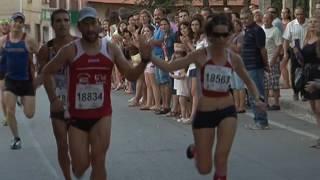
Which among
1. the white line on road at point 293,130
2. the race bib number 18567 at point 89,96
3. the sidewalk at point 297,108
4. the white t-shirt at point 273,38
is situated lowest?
the white line on road at point 293,130

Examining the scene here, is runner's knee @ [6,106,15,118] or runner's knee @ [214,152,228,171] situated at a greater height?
runner's knee @ [6,106,15,118]

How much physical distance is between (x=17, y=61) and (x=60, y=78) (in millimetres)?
3693

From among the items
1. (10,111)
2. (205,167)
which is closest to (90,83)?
(205,167)

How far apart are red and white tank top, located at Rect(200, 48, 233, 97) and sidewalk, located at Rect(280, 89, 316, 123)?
7.19 meters

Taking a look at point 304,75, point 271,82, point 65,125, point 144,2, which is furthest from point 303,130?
point 144,2

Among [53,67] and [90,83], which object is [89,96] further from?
[53,67]

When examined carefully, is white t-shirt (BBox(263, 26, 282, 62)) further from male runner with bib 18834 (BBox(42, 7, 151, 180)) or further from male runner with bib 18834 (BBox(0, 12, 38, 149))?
male runner with bib 18834 (BBox(42, 7, 151, 180))

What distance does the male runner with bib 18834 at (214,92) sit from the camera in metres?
7.69

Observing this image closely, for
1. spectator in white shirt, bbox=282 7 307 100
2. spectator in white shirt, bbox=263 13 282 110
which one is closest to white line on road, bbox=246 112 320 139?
spectator in white shirt, bbox=263 13 282 110

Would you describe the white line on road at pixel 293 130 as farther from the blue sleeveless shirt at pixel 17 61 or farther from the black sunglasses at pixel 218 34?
the black sunglasses at pixel 218 34

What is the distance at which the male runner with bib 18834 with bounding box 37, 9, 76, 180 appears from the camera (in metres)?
8.03

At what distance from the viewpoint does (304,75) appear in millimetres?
11945

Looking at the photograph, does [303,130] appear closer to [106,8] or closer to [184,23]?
[184,23]

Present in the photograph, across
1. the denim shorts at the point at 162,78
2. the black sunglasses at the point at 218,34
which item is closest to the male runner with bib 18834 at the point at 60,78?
the black sunglasses at the point at 218,34
